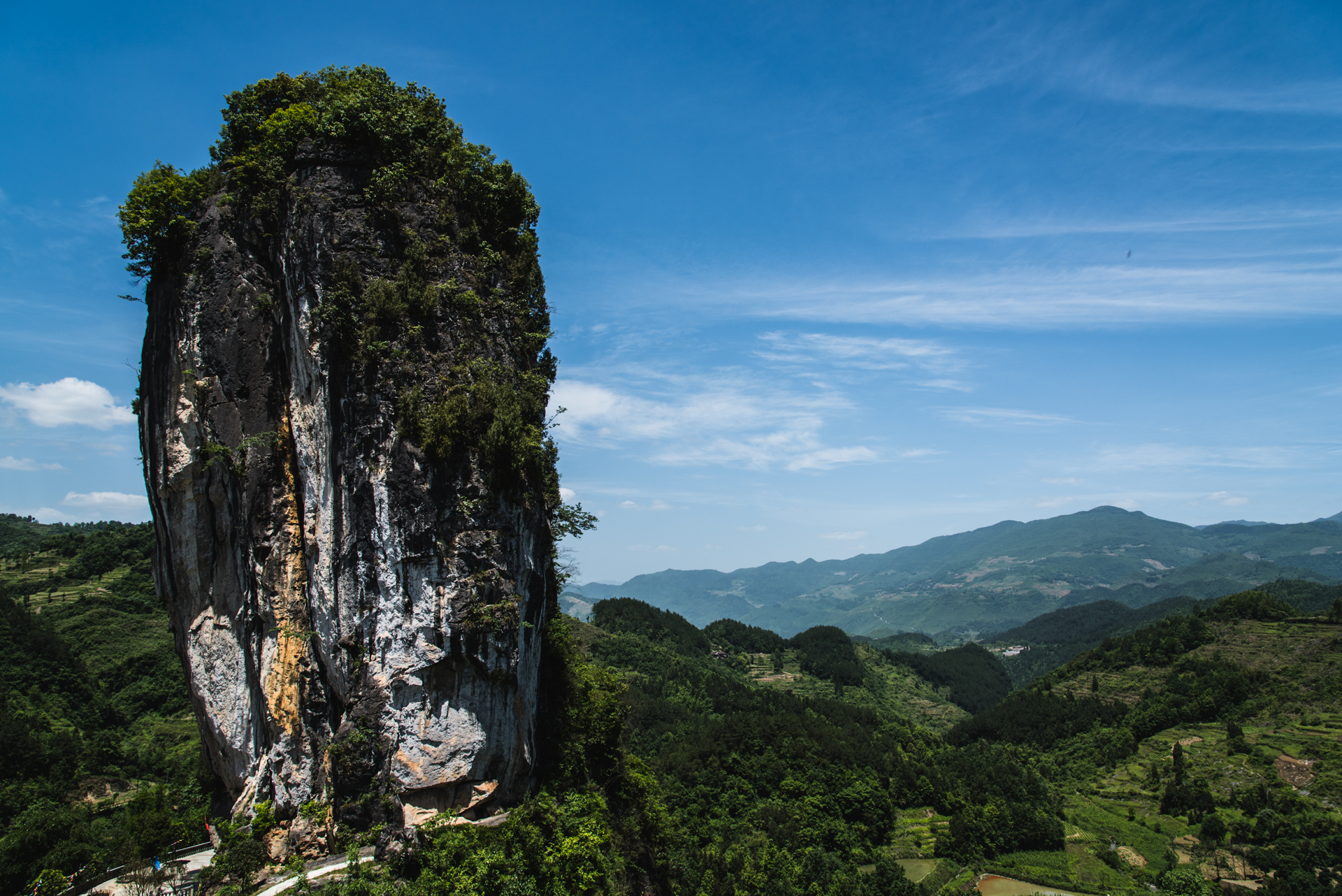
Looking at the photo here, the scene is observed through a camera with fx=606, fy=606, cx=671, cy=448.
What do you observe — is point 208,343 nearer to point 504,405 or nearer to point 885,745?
point 504,405

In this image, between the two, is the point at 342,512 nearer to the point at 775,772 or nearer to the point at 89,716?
the point at 775,772

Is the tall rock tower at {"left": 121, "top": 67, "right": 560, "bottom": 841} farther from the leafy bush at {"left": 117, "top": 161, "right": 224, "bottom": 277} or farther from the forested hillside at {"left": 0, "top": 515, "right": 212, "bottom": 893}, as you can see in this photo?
the forested hillside at {"left": 0, "top": 515, "right": 212, "bottom": 893}

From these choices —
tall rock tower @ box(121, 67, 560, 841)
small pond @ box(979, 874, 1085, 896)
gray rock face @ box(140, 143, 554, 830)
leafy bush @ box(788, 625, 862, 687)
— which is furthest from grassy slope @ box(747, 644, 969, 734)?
tall rock tower @ box(121, 67, 560, 841)

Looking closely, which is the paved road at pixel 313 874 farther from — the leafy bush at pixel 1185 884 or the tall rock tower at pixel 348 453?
the leafy bush at pixel 1185 884

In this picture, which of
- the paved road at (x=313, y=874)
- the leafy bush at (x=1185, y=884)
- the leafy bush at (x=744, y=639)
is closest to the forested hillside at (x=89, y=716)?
the paved road at (x=313, y=874)

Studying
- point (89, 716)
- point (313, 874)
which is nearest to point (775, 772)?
point (313, 874)

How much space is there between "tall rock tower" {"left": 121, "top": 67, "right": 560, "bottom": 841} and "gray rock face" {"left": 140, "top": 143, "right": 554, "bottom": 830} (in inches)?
2.5

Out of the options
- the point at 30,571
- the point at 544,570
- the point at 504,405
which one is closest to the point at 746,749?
the point at 544,570

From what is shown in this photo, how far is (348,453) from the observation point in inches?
614

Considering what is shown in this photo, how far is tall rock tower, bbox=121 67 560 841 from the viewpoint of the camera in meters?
15.0

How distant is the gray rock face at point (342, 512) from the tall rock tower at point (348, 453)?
62 millimetres

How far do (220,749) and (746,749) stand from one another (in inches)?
2193

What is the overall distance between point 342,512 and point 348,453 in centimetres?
159

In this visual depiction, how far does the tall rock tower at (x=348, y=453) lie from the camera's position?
49.3 ft
